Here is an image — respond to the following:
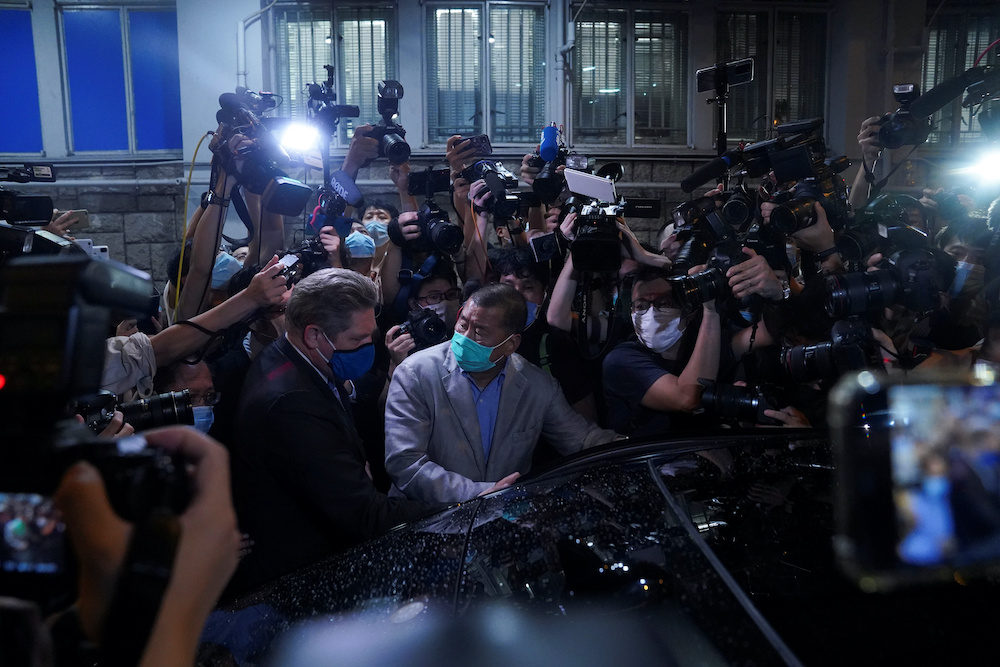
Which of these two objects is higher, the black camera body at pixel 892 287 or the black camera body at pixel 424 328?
the black camera body at pixel 892 287

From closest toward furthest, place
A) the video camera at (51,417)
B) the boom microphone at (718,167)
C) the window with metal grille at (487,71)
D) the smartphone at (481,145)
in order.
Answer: the video camera at (51,417) → the boom microphone at (718,167) → the smartphone at (481,145) → the window with metal grille at (487,71)

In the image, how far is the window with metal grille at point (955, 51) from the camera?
1038 centimetres

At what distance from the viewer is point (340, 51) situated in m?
9.55

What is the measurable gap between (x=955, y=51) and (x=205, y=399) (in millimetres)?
10963

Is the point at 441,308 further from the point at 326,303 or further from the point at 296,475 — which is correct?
the point at 296,475

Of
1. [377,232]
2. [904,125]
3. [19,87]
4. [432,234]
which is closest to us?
[904,125]

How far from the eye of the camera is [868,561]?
2.71 feet

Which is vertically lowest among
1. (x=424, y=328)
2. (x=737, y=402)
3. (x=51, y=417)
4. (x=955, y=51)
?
(x=737, y=402)

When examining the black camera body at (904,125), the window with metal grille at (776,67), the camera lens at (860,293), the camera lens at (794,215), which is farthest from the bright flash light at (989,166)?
the window with metal grille at (776,67)

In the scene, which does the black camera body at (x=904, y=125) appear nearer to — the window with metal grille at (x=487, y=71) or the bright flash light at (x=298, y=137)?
the bright flash light at (x=298, y=137)

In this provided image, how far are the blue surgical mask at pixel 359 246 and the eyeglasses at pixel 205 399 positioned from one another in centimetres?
151

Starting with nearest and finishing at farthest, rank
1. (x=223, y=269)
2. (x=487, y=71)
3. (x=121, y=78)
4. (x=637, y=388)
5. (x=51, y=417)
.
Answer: (x=51, y=417), (x=637, y=388), (x=223, y=269), (x=121, y=78), (x=487, y=71)

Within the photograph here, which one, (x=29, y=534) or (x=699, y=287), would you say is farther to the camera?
(x=699, y=287)

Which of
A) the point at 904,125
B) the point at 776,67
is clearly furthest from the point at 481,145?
the point at 776,67
